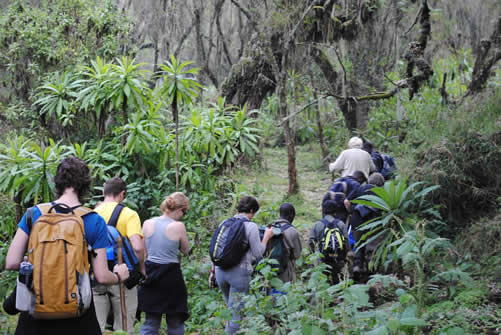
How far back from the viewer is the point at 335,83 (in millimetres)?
12133

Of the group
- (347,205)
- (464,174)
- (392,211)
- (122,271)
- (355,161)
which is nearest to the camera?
(122,271)

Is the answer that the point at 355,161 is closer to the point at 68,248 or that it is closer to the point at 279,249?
the point at 279,249

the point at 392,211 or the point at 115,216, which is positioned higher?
the point at 115,216

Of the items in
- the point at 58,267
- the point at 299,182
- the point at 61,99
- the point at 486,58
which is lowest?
the point at 299,182

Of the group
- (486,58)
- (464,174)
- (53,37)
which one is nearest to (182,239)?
(464,174)

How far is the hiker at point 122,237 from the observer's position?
13.0 ft

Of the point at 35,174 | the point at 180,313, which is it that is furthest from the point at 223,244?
the point at 35,174

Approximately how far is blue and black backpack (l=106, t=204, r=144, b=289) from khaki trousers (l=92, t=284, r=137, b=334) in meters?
0.18

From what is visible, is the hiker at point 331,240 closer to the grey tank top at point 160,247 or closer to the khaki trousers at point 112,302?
the grey tank top at point 160,247

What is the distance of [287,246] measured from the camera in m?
4.73

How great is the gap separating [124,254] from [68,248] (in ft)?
4.04

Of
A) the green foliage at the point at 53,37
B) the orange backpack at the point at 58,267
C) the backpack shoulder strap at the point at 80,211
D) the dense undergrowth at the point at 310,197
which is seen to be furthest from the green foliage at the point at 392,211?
the green foliage at the point at 53,37

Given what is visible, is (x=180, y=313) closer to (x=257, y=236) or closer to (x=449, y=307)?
(x=257, y=236)

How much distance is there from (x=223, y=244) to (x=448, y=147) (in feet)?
11.0
